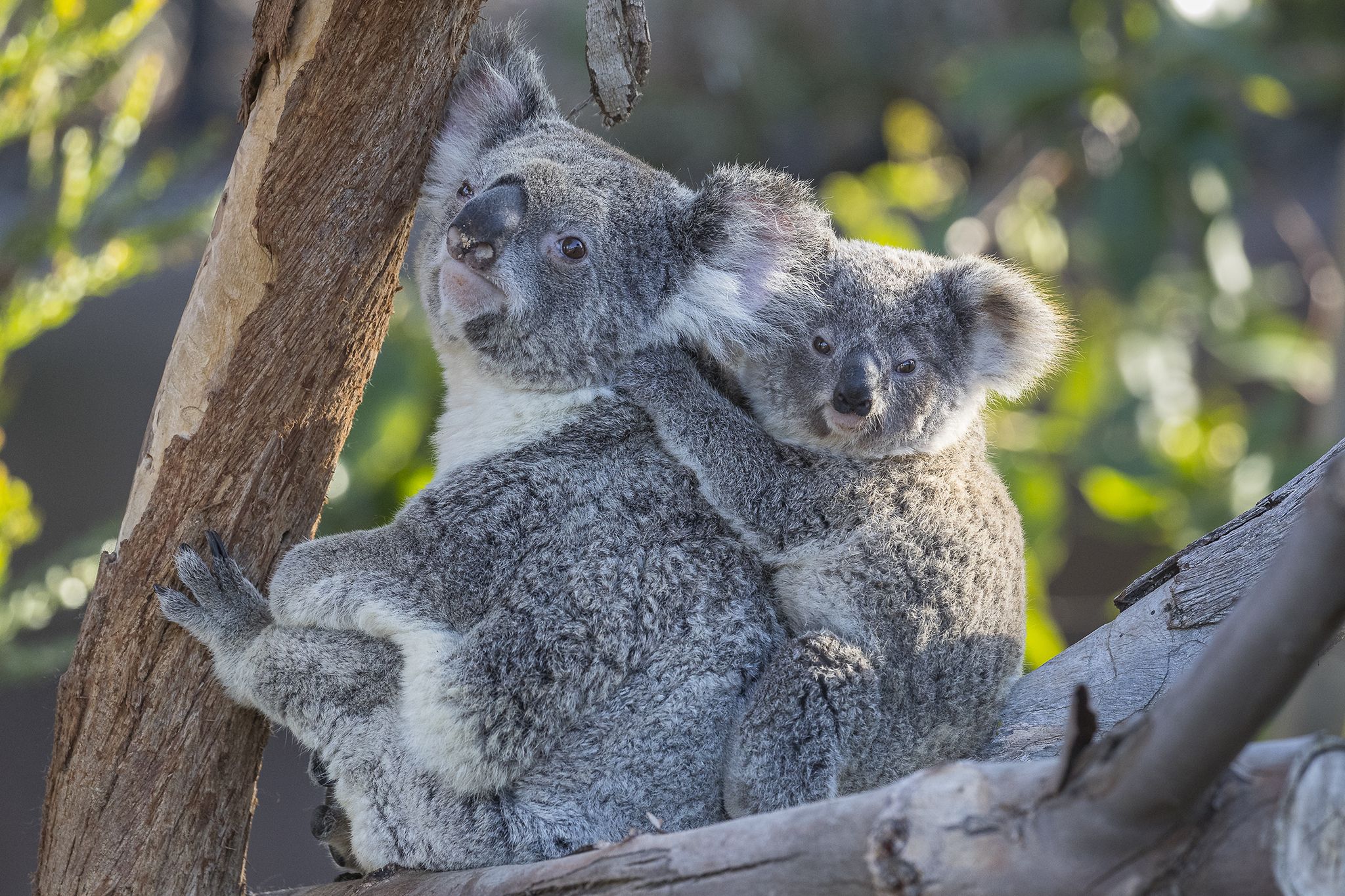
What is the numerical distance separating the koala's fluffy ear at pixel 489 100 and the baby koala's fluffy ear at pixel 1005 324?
1.05m

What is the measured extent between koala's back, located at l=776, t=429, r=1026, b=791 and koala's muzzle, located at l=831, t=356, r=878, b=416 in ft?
0.52

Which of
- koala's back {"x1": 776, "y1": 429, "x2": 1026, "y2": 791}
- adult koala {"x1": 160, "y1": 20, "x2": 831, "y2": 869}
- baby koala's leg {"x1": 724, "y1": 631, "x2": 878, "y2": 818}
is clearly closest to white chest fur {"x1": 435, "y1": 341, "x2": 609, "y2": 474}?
adult koala {"x1": 160, "y1": 20, "x2": 831, "y2": 869}

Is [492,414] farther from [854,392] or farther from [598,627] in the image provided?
[854,392]

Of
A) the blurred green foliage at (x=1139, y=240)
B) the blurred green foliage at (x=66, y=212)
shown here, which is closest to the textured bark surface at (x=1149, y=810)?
the blurred green foliage at (x=66, y=212)

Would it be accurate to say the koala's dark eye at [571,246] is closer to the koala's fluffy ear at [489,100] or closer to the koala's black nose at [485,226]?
the koala's black nose at [485,226]

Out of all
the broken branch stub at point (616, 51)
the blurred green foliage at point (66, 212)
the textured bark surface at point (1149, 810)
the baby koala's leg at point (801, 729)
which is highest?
the blurred green foliage at point (66, 212)

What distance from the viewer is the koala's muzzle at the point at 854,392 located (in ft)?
7.64

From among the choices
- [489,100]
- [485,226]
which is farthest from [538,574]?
[489,100]

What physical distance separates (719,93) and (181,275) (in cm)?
381

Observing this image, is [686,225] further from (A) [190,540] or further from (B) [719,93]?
(B) [719,93]

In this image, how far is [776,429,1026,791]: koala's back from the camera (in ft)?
7.30

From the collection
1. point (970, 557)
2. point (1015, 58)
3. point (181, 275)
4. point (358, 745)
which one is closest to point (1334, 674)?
point (1015, 58)

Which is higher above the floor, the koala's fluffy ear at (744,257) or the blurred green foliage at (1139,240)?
the blurred green foliage at (1139,240)

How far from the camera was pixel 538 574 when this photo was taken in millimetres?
2119
